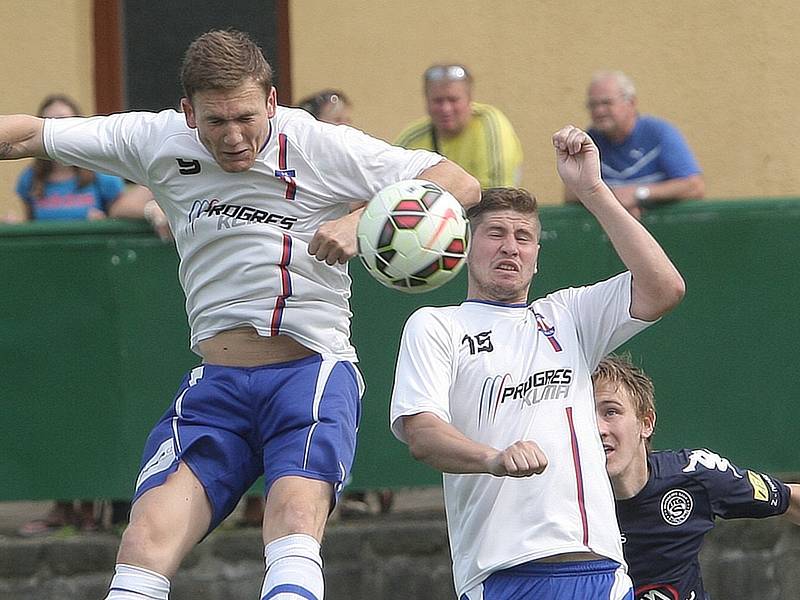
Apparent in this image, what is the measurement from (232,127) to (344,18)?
478 centimetres

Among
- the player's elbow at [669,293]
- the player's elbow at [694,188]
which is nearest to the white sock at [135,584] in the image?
the player's elbow at [669,293]

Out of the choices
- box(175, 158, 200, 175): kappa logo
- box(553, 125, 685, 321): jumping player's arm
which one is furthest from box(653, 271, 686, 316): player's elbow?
box(175, 158, 200, 175): kappa logo

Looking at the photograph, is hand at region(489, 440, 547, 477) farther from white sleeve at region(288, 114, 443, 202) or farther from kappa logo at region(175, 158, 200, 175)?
kappa logo at region(175, 158, 200, 175)

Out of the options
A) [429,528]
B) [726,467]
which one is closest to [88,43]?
[429,528]

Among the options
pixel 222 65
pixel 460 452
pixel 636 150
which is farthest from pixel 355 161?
pixel 636 150

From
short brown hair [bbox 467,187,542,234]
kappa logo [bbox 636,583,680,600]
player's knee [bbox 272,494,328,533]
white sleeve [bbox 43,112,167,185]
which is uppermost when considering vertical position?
white sleeve [bbox 43,112,167,185]

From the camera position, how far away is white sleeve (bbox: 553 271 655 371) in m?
5.42

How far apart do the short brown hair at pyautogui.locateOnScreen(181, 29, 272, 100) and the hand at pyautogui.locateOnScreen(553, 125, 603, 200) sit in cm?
104

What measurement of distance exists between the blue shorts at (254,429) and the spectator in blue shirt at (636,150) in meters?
3.12

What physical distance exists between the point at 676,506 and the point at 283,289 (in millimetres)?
1705

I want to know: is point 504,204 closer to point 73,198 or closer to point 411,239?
point 411,239

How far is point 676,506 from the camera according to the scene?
5.82 metres

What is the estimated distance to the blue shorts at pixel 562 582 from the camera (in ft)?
16.9

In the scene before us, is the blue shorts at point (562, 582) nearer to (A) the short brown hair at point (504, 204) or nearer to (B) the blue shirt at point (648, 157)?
(A) the short brown hair at point (504, 204)
